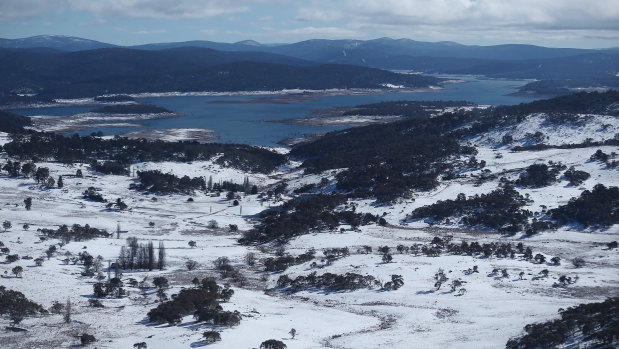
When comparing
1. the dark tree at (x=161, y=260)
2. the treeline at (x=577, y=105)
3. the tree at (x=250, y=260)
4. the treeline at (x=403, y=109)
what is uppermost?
the treeline at (x=577, y=105)

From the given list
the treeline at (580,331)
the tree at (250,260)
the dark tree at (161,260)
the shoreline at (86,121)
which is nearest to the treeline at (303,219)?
the tree at (250,260)

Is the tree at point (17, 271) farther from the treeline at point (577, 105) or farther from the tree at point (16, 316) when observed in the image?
the treeline at point (577, 105)

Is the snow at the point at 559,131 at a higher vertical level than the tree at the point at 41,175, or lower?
higher

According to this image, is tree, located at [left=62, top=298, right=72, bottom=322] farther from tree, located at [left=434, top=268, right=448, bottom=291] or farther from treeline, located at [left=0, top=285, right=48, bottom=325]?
tree, located at [left=434, top=268, right=448, bottom=291]

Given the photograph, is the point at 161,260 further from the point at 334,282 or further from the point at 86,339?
the point at 86,339

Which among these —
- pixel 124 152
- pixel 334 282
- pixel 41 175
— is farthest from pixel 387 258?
pixel 124 152

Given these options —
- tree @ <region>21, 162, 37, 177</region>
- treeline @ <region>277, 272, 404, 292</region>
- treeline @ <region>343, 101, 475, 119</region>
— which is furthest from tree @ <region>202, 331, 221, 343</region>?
treeline @ <region>343, 101, 475, 119</region>
